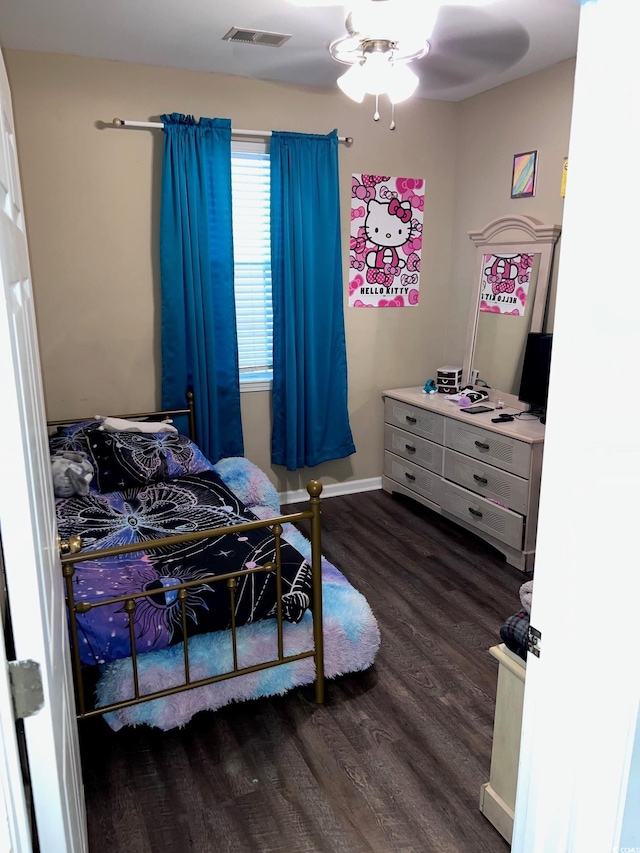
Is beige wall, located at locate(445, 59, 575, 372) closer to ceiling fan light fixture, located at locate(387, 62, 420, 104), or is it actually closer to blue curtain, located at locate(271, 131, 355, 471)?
blue curtain, located at locate(271, 131, 355, 471)

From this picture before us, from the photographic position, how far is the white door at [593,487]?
96 centimetres

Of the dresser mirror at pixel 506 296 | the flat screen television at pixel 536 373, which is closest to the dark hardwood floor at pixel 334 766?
the flat screen television at pixel 536 373

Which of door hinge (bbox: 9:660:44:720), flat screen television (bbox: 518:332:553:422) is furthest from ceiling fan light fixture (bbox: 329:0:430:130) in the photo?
door hinge (bbox: 9:660:44:720)

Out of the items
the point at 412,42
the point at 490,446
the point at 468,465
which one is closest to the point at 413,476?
the point at 468,465

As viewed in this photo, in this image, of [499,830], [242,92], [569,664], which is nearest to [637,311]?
[569,664]

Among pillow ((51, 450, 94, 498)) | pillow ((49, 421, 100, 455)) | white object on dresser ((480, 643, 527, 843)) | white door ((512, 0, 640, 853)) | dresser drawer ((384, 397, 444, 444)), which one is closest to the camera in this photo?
white door ((512, 0, 640, 853))

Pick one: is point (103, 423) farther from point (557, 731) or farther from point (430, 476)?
point (557, 731)

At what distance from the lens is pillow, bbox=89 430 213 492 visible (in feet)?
10.3

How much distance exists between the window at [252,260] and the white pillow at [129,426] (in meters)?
0.70

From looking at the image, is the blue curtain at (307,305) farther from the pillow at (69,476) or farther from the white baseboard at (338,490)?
the pillow at (69,476)

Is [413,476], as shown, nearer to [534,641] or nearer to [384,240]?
[384,240]

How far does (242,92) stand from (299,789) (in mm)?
3491

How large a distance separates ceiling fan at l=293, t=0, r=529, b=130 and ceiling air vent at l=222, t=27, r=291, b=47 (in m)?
0.42

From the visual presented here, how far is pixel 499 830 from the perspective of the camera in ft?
5.99
